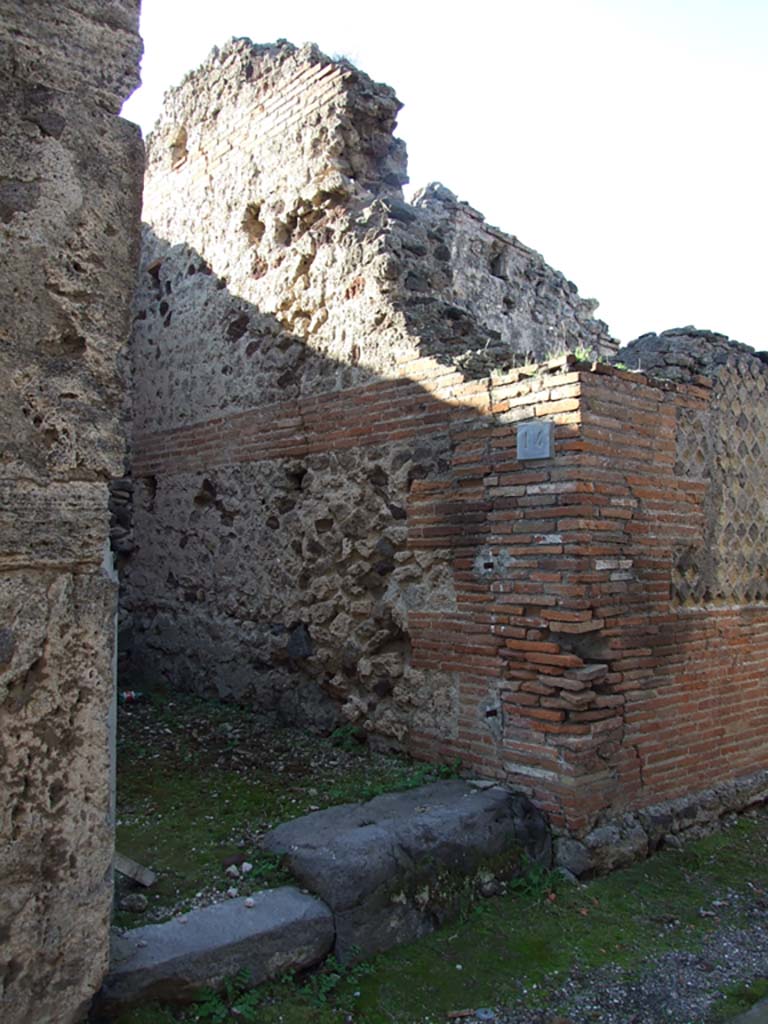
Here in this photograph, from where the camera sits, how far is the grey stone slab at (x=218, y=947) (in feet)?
8.73

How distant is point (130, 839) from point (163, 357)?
14.4 ft

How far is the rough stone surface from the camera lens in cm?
322

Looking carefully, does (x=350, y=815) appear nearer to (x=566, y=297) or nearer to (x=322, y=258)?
(x=322, y=258)

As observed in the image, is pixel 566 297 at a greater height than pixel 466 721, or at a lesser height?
greater

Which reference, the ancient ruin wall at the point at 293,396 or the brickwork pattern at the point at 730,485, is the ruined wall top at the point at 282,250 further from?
the brickwork pattern at the point at 730,485

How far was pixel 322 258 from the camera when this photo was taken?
5.72 metres

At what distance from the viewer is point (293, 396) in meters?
5.84

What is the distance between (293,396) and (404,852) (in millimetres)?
3317

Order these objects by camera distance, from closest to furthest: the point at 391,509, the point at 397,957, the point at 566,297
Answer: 1. the point at 397,957
2. the point at 391,509
3. the point at 566,297

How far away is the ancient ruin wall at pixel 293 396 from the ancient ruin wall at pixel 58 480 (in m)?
2.40

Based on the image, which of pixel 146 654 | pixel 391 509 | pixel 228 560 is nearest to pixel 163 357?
pixel 228 560

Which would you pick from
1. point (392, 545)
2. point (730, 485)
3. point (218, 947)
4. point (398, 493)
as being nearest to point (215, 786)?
point (392, 545)

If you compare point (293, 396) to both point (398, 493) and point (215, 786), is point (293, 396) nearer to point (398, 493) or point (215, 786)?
point (398, 493)

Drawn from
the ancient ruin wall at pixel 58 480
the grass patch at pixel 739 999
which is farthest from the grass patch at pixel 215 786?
the grass patch at pixel 739 999
